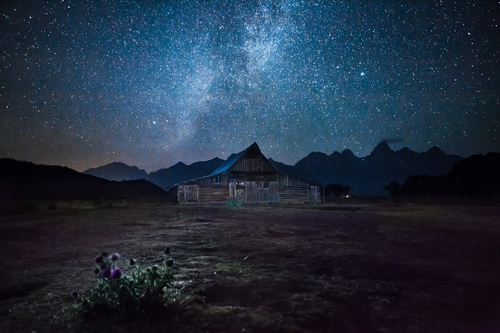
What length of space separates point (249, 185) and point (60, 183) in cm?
7786

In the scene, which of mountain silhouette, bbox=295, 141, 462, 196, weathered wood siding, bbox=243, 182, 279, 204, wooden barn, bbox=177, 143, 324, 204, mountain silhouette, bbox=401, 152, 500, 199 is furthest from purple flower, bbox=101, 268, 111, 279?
mountain silhouette, bbox=295, 141, 462, 196

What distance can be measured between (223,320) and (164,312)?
0.81 metres

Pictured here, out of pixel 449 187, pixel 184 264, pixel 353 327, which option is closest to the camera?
pixel 353 327

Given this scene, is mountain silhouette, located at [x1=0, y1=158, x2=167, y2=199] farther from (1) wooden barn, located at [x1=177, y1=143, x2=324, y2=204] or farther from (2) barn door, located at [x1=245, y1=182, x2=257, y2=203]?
(2) barn door, located at [x1=245, y1=182, x2=257, y2=203]

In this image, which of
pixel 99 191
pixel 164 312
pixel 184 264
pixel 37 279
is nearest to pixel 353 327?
pixel 164 312

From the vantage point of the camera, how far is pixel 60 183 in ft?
305

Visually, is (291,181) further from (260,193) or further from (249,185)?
(249,185)

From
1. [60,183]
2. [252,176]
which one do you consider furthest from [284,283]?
[60,183]

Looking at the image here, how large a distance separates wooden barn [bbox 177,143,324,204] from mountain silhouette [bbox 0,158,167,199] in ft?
171

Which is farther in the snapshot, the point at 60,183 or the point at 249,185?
the point at 60,183

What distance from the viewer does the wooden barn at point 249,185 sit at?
37.2 meters

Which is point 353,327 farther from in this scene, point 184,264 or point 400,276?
point 184,264

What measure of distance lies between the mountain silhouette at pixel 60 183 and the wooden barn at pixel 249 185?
171 feet

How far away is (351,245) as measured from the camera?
388 inches
